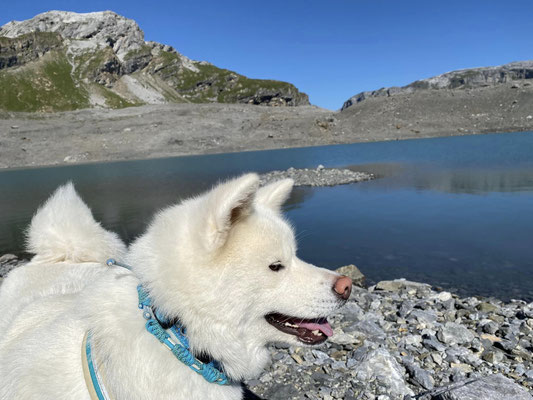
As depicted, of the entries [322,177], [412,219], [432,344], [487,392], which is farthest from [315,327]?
[322,177]

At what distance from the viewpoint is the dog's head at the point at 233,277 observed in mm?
2498

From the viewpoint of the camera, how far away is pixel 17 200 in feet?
98.7

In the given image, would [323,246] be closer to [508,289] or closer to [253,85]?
[508,289]

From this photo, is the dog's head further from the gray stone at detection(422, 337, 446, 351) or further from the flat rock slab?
the gray stone at detection(422, 337, 446, 351)

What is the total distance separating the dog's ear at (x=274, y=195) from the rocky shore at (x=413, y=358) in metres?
2.73

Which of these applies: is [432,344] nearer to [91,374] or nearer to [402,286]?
[402,286]

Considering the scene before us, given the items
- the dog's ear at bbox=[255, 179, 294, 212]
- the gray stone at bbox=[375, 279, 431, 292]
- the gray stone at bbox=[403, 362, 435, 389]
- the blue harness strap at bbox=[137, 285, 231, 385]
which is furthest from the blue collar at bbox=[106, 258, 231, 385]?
the gray stone at bbox=[375, 279, 431, 292]

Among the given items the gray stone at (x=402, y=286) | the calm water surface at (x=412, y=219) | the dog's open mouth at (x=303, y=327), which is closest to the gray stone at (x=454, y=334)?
the gray stone at (x=402, y=286)

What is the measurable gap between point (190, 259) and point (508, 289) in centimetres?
918

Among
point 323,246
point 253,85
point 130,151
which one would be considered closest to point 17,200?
point 323,246

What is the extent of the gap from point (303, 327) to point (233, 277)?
942mm

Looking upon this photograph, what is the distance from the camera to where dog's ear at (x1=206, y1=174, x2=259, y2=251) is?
7.80 feet

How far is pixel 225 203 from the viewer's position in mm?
2379

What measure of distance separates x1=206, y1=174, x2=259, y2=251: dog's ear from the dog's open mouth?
2.99ft
